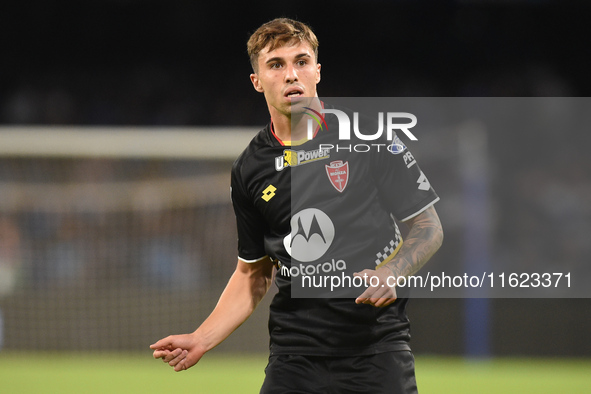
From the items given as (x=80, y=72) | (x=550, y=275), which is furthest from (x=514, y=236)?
(x=80, y=72)

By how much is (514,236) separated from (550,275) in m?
0.66

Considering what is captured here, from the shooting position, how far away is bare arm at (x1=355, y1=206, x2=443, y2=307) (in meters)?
2.29

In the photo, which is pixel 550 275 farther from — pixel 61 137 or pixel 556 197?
pixel 61 137

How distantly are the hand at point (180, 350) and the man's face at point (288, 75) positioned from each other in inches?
36.3

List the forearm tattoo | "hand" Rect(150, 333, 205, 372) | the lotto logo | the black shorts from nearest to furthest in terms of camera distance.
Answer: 1. the forearm tattoo
2. the black shorts
3. "hand" Rect(150, 333, 205, 372)
4. the lotto logo

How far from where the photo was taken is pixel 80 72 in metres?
13.2

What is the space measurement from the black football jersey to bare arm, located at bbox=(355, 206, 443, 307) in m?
0.05

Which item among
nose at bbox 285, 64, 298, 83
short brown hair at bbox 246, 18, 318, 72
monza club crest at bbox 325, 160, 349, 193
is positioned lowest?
monza club crest at bbox 325, 160, 349, 193

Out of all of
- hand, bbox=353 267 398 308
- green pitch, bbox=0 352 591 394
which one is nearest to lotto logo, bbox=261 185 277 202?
hand, bbox=353 267 398 308

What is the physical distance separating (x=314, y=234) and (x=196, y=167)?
4739 mm

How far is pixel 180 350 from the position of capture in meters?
2.83

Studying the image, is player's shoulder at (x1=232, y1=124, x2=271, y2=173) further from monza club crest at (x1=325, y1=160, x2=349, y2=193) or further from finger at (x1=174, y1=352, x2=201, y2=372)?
finger at (x1=174, y1=352, x2=201, y2=372)

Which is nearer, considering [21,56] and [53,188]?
[53,188]

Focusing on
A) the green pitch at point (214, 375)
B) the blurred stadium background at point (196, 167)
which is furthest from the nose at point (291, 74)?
the blurred stadium background at point (196, 167)
